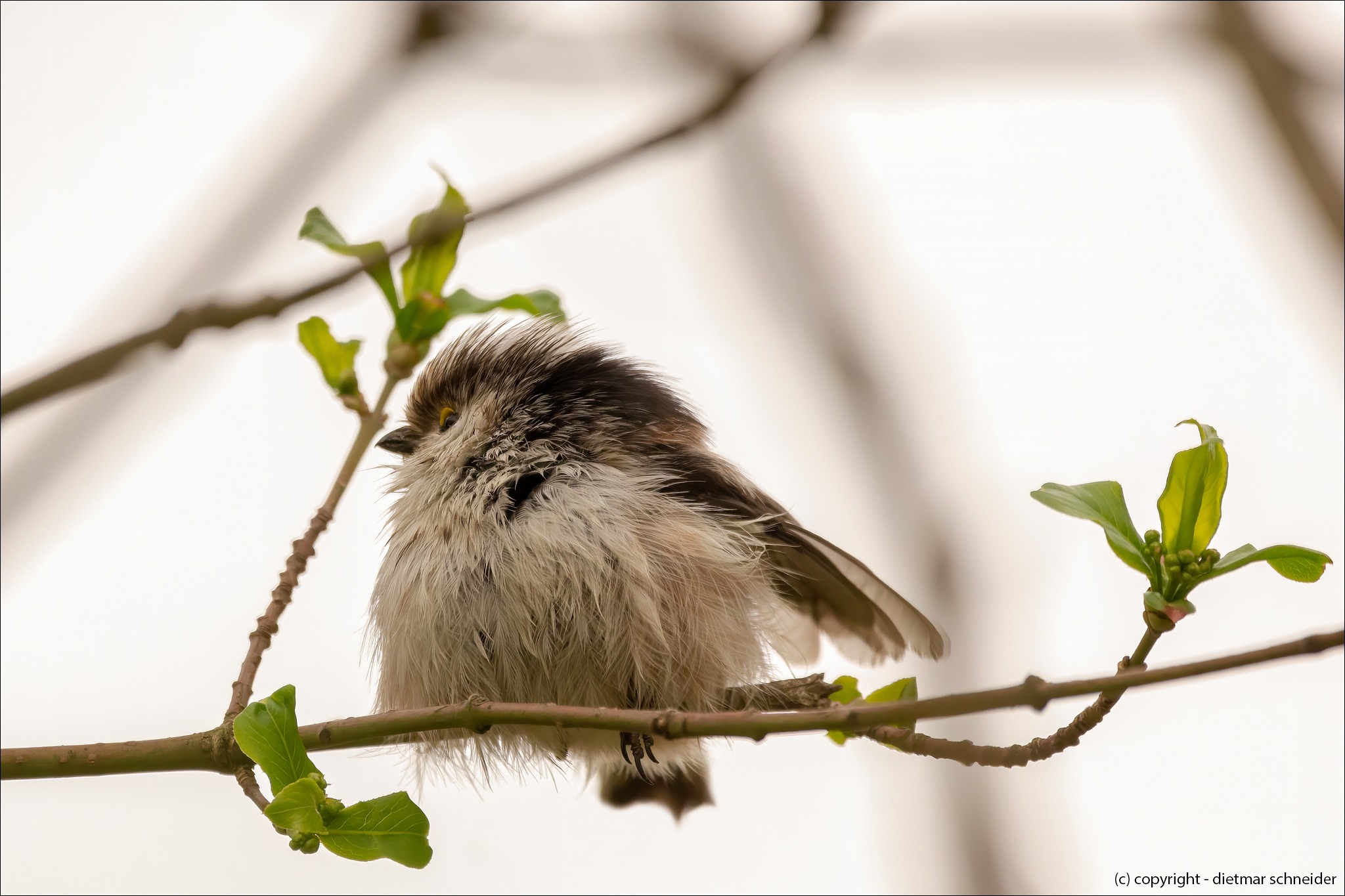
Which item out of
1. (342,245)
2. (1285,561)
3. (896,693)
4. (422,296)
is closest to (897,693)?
(896,693)

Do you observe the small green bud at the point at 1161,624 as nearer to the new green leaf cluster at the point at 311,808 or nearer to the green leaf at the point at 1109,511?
the green leaf at the point at 1109,511

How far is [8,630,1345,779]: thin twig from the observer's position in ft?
5.78

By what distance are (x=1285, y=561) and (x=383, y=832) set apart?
6.25ft

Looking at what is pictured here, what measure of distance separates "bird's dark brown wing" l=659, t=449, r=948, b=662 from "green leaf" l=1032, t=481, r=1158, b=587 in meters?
1.41

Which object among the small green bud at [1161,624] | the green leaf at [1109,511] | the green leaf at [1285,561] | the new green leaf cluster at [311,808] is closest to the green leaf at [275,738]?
the new green leaf cluster at [311,808]

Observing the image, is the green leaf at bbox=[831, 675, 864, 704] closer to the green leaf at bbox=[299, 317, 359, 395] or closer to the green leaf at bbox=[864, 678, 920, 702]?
the green leaf at bbox=[864, 678, 920, 702]

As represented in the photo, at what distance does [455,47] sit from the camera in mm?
3713

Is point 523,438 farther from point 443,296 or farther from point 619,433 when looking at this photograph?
point 443,296

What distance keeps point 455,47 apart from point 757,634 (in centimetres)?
214

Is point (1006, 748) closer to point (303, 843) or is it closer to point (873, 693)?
point (873, 693)

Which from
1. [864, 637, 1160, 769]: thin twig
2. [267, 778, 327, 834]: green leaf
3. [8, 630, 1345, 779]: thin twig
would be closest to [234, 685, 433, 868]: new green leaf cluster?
[267, 778, 327, 834]: green leaf

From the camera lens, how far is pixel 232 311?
2293 millimetres

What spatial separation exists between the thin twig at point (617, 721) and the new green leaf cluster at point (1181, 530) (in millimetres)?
417

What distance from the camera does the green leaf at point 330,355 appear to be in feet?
11.1
